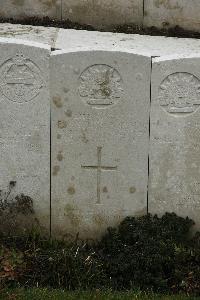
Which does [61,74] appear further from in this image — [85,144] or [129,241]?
[129,241]

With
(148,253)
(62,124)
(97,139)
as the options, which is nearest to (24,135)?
(62,124)

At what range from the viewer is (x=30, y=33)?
27.3ft

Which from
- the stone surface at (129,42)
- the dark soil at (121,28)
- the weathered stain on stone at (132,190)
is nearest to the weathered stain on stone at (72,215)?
the weathered stain on stone at (132,190)

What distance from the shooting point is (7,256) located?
17.9ft

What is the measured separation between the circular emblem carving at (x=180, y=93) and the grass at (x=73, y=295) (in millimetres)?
1681

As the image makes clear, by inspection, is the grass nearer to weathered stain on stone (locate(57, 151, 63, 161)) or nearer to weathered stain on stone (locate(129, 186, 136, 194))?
A: weathered stain on stone (locate(129, 186, 136, 194))

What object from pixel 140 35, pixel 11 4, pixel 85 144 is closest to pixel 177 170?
pixel 85 144

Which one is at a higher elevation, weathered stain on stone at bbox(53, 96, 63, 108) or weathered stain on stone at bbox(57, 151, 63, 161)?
weathered stain on stone at bbox(53, 96, 63, 108)

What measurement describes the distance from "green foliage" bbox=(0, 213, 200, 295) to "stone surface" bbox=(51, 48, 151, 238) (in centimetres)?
31

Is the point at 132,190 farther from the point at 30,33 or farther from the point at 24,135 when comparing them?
the point at 30,33

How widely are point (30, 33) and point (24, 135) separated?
2.94 m

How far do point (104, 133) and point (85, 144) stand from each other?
0.67 feet

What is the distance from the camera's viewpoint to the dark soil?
9.02 metres

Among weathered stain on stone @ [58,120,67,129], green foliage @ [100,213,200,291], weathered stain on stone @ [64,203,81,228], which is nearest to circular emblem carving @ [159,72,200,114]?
weathered stain on stone @ [58,120,67,129]
